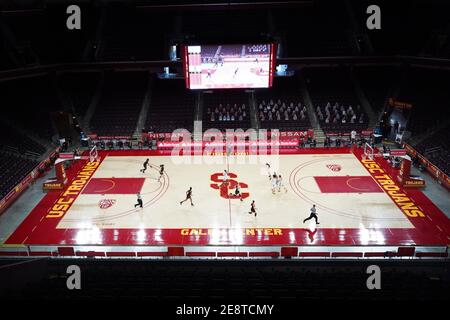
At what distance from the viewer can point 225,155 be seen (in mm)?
31547

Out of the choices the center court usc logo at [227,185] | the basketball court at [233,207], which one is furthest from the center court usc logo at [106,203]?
the center court usc logo at [227,185]

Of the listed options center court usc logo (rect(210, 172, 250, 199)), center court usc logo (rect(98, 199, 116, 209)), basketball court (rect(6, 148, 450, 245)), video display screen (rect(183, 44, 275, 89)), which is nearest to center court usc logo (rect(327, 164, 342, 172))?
basketball court (rect(6, 148, 450, 245))

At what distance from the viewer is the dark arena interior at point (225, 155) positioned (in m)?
15.9

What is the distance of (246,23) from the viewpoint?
38.9m

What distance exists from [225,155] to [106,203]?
10854 mm

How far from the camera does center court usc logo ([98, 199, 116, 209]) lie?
23297 mm

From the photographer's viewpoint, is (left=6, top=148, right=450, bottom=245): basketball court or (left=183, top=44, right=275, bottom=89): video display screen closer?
(left=6, top=148, right=450, bottom=245): basketball court

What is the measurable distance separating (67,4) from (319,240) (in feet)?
104

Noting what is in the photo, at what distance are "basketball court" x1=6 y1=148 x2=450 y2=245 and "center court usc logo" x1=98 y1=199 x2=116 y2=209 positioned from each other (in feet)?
0.19

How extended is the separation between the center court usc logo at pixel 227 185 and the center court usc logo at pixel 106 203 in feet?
20.1

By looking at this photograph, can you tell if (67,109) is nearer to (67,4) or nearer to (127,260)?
(67,4)

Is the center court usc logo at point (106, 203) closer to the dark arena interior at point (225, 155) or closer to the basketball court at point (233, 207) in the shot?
the basketball court at point (233, 207)

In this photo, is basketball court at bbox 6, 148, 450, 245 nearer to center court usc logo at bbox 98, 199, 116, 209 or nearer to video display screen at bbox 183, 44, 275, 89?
center court usc logo at bbox 98, 199, 116, 209

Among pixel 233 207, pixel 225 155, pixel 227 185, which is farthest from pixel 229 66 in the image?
pixel 233 207
